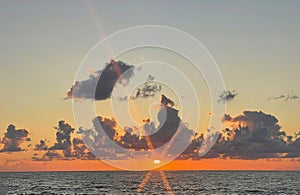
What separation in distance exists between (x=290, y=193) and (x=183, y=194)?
2962cm

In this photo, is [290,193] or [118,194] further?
[290,193]

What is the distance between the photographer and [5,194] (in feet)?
406

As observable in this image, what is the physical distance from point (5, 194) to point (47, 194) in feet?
40.1

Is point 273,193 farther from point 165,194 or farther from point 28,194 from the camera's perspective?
point 28,194

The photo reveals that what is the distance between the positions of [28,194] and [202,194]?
43943 millimetres

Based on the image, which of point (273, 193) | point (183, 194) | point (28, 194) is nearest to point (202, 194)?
point (183, 194)

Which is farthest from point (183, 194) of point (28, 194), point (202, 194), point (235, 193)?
point (28, 194)

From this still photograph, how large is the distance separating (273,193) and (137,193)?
36.9 m

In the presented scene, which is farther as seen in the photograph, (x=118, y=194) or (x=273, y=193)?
(x=273, y=193)

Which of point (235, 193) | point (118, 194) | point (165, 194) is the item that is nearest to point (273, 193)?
point (235, 193)

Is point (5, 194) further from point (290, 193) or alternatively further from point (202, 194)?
point (290, 193)

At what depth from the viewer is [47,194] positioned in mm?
120312

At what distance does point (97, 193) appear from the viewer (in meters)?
123

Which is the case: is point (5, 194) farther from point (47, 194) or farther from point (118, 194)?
point (118, 194)
